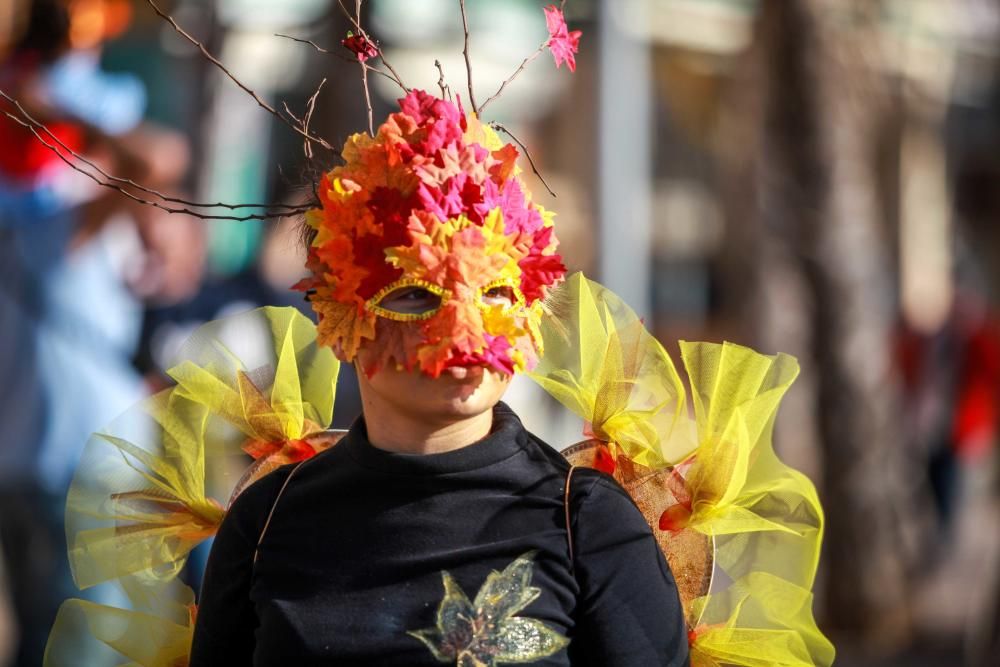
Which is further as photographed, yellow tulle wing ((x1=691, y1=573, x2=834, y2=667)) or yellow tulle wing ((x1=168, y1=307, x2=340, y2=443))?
yellow tulle wing ((x1=168, y1=307, x2=340, y2=443))

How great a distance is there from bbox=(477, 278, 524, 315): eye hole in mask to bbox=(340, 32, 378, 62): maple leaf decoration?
50cm

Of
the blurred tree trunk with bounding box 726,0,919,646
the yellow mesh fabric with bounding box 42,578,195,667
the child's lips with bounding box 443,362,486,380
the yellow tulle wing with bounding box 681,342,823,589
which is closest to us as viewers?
the child's lips with bounding box 443,362,486,380

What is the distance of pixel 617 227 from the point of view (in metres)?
8.37

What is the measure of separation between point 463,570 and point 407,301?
460 millimetres

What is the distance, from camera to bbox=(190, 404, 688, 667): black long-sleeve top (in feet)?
7.82

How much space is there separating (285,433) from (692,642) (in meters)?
0.90

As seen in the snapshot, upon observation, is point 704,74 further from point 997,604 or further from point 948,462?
point 997,604

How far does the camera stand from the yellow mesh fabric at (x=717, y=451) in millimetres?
2594

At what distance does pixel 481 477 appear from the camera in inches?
96.8

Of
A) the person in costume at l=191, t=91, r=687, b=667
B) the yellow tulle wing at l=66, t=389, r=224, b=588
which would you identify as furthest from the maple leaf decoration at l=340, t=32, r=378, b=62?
the yellow tulle wing at l=66, t=389, r=224, b=588

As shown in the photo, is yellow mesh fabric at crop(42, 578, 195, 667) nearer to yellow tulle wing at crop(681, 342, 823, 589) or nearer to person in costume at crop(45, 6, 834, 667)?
person in costume at crop(45, 6, 834, 667)

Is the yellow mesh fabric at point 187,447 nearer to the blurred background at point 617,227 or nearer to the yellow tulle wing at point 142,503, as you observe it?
the yellow tulle wing at point 142,503

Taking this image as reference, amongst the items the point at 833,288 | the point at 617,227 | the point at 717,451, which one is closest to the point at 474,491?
the point at 717,451

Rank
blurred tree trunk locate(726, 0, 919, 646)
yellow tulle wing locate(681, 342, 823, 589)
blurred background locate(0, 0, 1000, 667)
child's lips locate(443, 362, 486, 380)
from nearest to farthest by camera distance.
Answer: child's lips locate(443, 362, 486, 380) < yellow tulle wing locate(681, 342, 823, 589) < blurred background locate(0, 0, 1000, 667) < blurred tree trunk locate(726, 0, 919, 646)
